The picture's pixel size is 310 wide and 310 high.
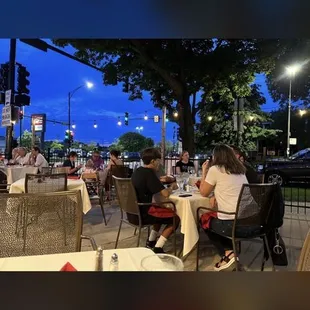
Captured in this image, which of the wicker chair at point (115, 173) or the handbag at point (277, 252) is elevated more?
the wicker chair at point (115, 173)

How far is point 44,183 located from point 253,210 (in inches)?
113

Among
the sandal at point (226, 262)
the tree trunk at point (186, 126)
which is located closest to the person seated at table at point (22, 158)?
the tree trunk at point (186, 126)

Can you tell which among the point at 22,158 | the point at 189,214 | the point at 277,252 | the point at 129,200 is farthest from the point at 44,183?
the point at 22,158

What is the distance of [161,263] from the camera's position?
1.40 meters

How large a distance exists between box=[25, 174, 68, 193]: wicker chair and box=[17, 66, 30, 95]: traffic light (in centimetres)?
606

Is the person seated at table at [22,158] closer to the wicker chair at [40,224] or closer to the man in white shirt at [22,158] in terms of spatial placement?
the man in white shirt at [22,158]

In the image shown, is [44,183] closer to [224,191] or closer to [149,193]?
[149,193]

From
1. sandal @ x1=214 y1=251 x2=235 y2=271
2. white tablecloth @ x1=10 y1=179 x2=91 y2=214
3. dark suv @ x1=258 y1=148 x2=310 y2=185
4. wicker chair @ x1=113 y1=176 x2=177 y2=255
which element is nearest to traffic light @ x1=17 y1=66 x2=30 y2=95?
white tablecloth @ x1=10 y1=179 x2=91 y2=214

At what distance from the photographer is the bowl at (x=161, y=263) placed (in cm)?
136

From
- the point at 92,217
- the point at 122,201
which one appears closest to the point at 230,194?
the point at 122,201

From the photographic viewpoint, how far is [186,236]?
12.1 ft
